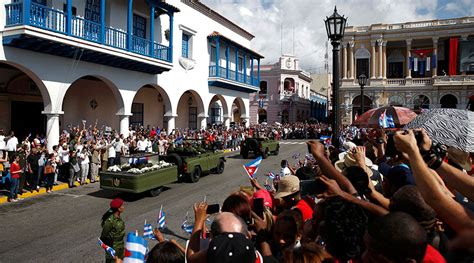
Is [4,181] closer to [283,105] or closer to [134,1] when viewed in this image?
[134,1]

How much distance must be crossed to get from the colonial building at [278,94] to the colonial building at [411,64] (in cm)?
829

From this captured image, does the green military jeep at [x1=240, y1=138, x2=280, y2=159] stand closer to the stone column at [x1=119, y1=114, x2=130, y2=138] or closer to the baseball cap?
the stone column at [x1=119, y1=114, x2=130, y2=138]

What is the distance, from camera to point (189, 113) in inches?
1085

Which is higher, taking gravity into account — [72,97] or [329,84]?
[329,84]

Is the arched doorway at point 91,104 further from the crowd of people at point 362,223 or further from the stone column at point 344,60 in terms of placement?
the stone column at point 344,60

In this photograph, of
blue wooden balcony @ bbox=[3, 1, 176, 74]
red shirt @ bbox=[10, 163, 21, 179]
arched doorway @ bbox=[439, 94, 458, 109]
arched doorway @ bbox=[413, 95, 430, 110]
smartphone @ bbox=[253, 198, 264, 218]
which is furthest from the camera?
arched doorway @ bbox=[413, 95, 430, 110]

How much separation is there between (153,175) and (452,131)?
9499 mm

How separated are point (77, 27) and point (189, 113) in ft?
44.2

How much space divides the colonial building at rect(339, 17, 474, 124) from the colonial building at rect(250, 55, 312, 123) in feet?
27.2

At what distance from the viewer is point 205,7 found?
2498 centimetres

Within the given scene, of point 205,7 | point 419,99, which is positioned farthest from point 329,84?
point 205,7

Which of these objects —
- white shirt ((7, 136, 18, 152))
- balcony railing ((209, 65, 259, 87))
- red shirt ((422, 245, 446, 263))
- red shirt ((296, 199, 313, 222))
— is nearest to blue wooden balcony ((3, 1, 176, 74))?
white shirt ((7, 136, 18, 152))

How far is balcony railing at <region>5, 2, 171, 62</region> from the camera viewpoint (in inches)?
500

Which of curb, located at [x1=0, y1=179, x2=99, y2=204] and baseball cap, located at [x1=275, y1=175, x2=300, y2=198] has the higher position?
baseball cap, located at [x1=275, y1=175, x2=300, y2=198]
